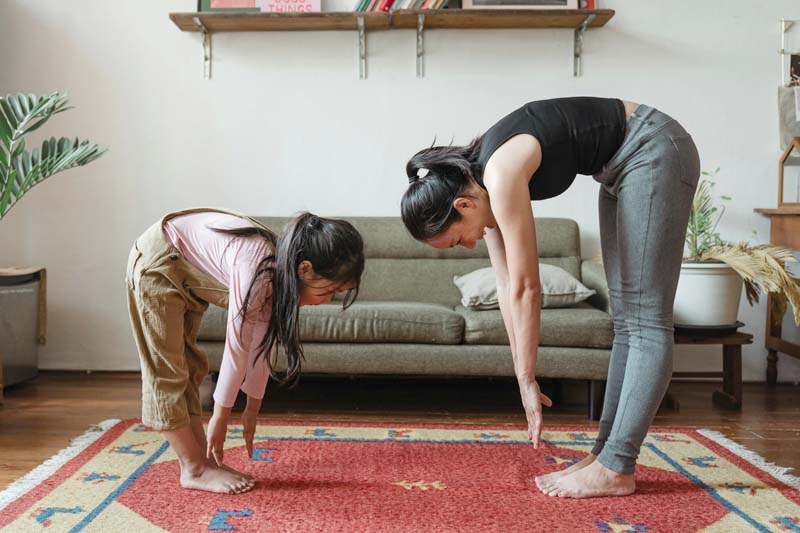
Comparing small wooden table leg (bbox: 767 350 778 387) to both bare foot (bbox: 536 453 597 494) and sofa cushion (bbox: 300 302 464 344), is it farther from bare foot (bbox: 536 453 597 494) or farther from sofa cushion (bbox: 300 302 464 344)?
bare foot (bbox: 536 453 597 494)

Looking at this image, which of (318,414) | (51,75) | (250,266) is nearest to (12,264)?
(51,75)

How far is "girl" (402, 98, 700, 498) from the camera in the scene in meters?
1.41

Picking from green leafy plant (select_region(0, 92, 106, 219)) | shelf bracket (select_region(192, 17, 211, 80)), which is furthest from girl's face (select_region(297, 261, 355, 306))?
shelf bracket (select_region(192, 17, 211, 80))

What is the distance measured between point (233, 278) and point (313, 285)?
0.55 feet

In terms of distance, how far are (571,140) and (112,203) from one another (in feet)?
7.86

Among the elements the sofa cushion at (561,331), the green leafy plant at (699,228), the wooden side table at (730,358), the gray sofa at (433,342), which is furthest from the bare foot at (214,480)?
the green leafy plant at (699,228)

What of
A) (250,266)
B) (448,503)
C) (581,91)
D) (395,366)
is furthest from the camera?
(581,91)

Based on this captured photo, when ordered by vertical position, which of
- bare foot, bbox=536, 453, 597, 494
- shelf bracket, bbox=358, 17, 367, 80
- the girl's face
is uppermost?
shelf bracket, bbox=358, 17, 367, 80

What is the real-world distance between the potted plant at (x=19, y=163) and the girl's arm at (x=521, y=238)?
1.51m

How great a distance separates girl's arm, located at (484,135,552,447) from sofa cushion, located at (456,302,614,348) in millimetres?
910

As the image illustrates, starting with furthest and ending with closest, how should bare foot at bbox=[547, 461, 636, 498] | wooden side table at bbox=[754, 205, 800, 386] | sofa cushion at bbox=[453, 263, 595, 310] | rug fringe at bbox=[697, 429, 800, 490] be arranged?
wooden side table at bbox=[754, 205, 800, 386], sofa cushion at bbox=[453, 263, 595, 310], rug fringe at bbox=[697, 429, 800, 490], bare foot at bbox=[547, 461, 636, 498]

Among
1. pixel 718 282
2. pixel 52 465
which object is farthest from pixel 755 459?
pixel 52 465

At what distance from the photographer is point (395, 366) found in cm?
240

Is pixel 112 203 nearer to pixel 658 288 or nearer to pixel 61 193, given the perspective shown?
pixel 61 193
